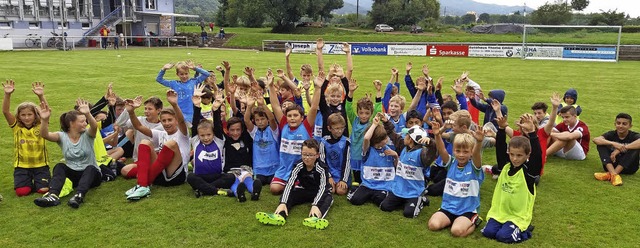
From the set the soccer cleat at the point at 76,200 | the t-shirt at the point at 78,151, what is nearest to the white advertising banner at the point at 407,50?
the t-shirt at the point at 78,151

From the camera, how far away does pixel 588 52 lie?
3077 cm

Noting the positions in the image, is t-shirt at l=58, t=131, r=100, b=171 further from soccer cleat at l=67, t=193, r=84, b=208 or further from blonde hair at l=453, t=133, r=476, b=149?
blonde hair at l=453, t=133, r=476, b=149

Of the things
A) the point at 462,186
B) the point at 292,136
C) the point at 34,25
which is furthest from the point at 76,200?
the point at 34,25

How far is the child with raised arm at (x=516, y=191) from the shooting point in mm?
4865

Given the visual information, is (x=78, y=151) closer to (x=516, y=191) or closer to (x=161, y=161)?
(x=161, y=161)

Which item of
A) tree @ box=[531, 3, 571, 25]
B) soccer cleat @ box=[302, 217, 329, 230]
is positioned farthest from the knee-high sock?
tree @ box=[531, 3, 571, 25]

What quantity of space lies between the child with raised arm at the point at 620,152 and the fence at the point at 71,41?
3868 cm

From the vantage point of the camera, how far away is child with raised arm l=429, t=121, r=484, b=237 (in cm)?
514

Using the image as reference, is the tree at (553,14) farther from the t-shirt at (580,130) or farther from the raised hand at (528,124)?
the raised hand at (528,124)

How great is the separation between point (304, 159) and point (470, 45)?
3153cm

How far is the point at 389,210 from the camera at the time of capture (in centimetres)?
576

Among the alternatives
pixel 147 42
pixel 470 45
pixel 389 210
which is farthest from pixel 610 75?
pixel 147 42

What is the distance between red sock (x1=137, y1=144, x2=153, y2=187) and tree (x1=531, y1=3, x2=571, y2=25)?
204ft

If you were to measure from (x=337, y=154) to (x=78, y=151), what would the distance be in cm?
334
